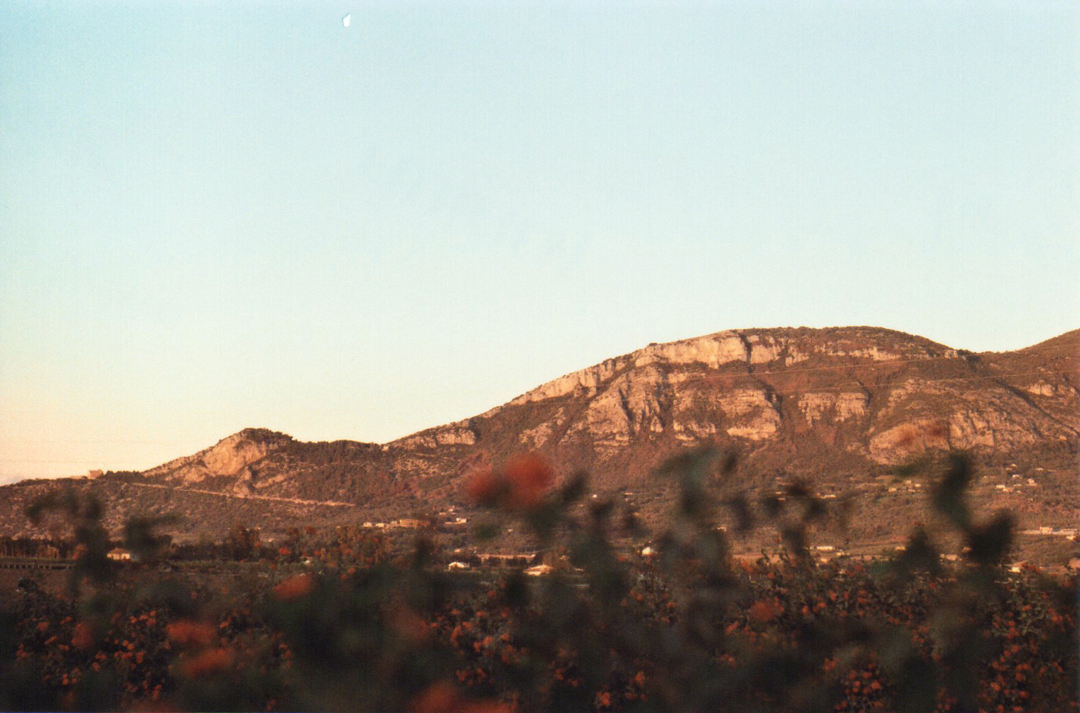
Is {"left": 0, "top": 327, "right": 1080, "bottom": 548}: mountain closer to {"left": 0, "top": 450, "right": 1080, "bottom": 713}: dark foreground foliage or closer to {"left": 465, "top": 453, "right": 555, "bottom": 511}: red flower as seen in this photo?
{"left": 0, "top": 450, "right": 1080, "bottom": 713}: dark foreground foliage

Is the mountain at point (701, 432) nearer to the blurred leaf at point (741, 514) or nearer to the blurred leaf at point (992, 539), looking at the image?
the blurred leaf at point (992, 539)

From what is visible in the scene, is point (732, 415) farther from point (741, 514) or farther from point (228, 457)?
point (741, 514)

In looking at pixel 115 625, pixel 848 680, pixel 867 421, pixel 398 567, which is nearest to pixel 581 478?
pixel 398 567

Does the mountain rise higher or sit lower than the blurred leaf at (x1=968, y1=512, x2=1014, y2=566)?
higher

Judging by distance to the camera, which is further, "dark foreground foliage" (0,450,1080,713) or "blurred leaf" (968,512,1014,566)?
"dark foreground foliage" (0,450,1080,713)

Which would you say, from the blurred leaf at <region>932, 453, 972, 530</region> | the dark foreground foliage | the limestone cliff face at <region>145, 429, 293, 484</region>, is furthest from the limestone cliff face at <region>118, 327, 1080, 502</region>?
the blurred leaf at <region>932, 453, 972, 530</region>

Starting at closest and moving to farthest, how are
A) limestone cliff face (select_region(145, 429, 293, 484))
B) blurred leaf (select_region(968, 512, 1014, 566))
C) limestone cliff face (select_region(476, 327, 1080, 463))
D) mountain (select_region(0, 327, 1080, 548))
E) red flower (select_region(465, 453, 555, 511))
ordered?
blurred leaf (select_region(968, 512, 1014, 566)), red flower (select_region(465, 453, 555, 511)), mountain (select_region(0, 327, 1080, 548)), limestone cliff face (select_region(145, 429, 293, 484)), limestone cliff face (select_region(476, 327, 1080, 463))

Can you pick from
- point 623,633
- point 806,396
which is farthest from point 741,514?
point 806,396

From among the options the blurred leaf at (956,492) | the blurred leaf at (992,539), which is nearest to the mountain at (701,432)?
the blurred leaf at (956,492)

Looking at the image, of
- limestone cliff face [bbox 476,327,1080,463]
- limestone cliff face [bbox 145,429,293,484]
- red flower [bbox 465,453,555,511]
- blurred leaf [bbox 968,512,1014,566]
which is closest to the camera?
blurred leaf [bbox 968,512,1014,566]
